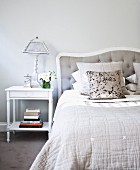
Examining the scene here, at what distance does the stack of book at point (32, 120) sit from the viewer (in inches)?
128

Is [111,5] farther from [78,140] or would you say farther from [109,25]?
[78,140]

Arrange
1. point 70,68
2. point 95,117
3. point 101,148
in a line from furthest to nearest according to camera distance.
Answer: point 70,68 → point 95,117 → point 101,148

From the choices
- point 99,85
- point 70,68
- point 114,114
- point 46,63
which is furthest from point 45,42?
point 114,114

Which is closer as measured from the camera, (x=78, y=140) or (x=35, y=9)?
(x=78, y=140)

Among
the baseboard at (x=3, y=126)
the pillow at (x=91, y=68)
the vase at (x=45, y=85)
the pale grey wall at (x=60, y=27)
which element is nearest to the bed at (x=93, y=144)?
the pillow at (x=91, y=68)

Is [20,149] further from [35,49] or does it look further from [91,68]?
[35,49]

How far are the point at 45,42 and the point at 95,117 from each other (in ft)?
7.22

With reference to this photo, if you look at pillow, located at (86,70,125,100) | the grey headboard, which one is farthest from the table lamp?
pillow, located at (86,70,125,100)

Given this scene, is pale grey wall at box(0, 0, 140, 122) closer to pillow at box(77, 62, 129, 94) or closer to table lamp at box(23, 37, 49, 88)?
table lamp at box(23, 37, 49, 88)

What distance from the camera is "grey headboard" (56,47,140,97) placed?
349 centimetres

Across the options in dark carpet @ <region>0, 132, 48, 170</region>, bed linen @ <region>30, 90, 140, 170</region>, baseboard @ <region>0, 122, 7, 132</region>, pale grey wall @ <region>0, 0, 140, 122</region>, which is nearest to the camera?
bed linen @ <region>30, 90, 140, 170</region>

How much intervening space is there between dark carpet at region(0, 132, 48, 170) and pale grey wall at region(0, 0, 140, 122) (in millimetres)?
837

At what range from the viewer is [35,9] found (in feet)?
11.7

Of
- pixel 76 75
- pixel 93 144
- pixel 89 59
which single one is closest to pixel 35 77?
pixel 76 75
